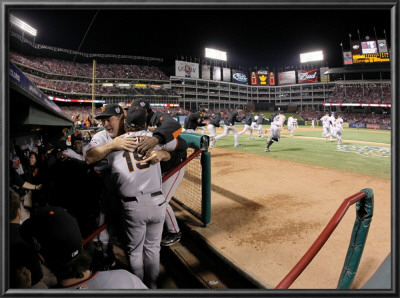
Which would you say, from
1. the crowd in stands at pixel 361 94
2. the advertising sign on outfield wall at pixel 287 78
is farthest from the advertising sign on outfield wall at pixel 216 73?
the crowd in stands at pixel 361 94

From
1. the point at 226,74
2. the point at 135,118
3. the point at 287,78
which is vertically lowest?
the point at 135,118

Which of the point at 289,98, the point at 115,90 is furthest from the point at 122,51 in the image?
the point at 289,98

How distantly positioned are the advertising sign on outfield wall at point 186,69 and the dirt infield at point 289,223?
65.0 metres

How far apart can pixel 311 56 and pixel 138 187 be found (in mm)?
85195

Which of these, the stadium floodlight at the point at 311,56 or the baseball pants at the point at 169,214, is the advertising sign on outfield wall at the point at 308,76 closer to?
the stadium floodlight at the point at 311,56

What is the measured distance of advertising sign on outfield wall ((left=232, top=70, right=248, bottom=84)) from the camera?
81312 mm

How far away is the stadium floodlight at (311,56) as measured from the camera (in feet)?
237

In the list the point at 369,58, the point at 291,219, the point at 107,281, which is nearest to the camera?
the point at 107,281

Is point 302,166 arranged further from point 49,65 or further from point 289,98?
point 289,98

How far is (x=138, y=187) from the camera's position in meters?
2.30

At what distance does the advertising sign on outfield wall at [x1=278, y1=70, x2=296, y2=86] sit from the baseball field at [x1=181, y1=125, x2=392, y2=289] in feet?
265

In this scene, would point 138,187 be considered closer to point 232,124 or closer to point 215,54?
point 232,124

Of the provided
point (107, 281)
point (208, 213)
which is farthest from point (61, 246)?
point (208, 213)

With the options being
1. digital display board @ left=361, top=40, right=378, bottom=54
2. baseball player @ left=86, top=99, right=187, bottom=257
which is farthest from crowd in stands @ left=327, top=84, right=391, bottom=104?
baseball player @ left=86, top=99, right=187, bottom=257
